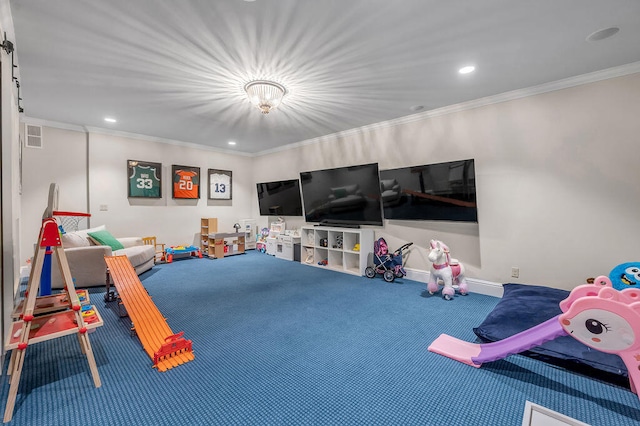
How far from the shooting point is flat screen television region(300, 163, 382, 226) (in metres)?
4.60

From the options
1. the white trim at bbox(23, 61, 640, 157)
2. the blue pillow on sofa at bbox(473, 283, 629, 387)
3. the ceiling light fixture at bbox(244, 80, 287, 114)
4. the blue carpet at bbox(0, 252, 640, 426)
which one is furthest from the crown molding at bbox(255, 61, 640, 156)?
the blue carpet at bbox(0, 252, 640, 426)

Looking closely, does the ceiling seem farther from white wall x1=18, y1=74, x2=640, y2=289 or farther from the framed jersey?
the framed jersey

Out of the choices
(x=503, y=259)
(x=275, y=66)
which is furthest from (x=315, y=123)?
(x=503, y=259)

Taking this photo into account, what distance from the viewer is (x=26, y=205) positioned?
4.25 metres

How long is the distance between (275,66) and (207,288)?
2.99 m

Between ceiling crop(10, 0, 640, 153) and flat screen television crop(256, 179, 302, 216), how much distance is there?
2325 mm

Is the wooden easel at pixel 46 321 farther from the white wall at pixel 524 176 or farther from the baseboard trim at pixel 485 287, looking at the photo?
the baseboard trim at pixel 485 287

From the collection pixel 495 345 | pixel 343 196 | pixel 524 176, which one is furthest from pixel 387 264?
pixel 495 345

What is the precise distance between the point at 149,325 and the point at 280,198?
4250 millimetres

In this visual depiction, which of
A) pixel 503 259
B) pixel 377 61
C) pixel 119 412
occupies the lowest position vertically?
pixel 119 412

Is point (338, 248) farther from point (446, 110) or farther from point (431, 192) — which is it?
point (446, 110)

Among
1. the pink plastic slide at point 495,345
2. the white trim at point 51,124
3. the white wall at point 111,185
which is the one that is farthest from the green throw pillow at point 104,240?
the pink plastic slide at point 495,345

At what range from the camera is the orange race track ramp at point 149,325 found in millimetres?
1993

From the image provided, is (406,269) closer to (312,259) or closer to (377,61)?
(312,259)
